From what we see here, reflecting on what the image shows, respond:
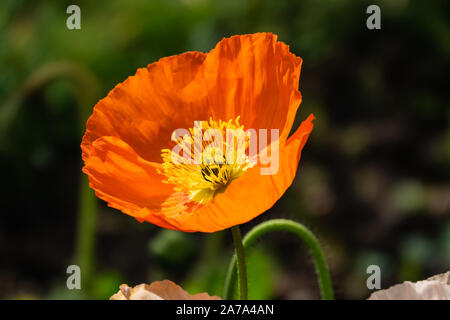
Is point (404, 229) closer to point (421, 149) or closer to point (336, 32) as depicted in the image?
point (421, 149)

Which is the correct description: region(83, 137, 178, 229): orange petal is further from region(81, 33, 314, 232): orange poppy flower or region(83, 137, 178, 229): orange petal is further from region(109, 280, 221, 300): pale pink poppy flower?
region(109, 280, 221, 300): pale pink poppy flower

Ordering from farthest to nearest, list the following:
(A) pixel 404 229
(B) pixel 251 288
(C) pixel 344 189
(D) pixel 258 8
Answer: (C) pixel 344 189
(A) pixel 404 229
(D) pixel 258 8
(B) pixel 251 288

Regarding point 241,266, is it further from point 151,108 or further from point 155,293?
point 151,108

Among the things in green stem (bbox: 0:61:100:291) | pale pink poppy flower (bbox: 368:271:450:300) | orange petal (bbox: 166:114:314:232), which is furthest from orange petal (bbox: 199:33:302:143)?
green stem (bbox: 0:61:100:291)

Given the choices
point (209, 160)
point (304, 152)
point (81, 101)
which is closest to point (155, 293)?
point (209, 160)
